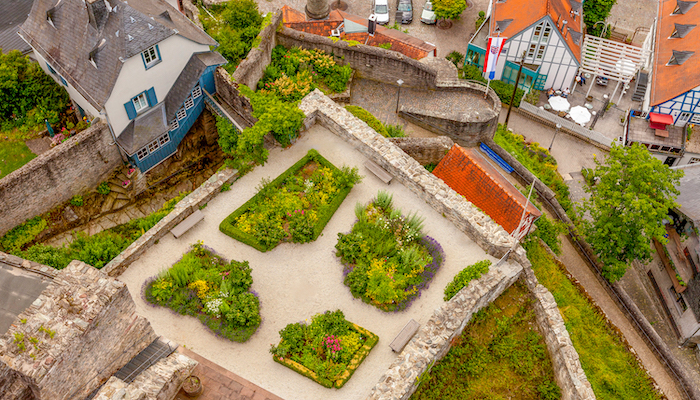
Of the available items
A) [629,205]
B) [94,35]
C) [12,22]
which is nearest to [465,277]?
[629,205]

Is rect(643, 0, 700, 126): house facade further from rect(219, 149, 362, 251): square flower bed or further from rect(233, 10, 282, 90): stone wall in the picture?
rect(233, 10, 282, 90): stone wall

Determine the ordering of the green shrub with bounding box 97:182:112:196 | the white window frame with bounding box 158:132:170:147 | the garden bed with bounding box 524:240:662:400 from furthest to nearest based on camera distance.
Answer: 1. the white window frame with bounding box 158:132:170:147
2. the green shrub with bounding box 97:182:112:196
3. the garden bed with bounding box 524:240:662:400

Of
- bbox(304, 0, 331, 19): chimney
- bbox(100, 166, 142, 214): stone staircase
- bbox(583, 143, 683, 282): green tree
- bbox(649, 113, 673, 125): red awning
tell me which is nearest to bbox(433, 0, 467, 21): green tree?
bbox(304, 0, 331, 19): chimney

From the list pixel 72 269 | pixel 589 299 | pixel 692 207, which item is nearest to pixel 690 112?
pixel 692 207

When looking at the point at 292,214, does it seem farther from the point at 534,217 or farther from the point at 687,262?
the point at 687,262

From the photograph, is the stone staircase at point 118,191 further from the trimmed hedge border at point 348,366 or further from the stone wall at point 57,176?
the trimmed hedge border at point 348,366

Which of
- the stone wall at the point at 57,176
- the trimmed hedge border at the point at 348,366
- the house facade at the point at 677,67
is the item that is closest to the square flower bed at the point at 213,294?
the trimmed hedge border at the point at 348,366
